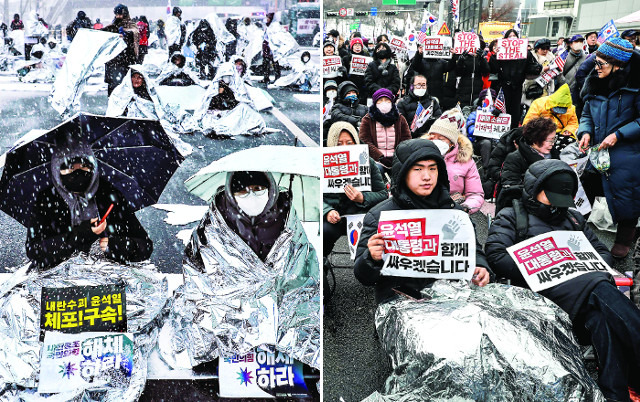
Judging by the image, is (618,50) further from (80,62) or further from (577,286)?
(80,62)

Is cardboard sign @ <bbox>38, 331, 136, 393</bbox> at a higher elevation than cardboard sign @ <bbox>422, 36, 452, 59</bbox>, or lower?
lower

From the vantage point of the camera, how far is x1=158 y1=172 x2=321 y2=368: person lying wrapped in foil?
219 cm

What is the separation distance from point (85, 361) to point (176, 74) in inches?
47.8

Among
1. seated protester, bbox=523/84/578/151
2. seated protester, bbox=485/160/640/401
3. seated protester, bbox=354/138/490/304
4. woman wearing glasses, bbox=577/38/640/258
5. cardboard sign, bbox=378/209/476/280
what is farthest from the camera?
seated protester, bbox=523/84/578/151

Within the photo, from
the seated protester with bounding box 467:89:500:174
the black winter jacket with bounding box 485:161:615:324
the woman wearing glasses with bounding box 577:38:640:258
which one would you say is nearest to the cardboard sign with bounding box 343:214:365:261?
the black winter jacket with bounding box 485:161:615:324

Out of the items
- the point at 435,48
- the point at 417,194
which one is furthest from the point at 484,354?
the point at 435,48

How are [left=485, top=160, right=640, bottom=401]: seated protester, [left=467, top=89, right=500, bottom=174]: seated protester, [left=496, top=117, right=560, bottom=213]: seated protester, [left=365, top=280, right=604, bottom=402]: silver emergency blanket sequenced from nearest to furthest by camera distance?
1. [left=365, top=280, right=604, bottom=402]: silver emergency blanket
2. [left=485, top=160, right=640, bottom=401]: seated protester
3. [left=496, top=117, right=560, bottom=213]: seated protester
4. [left=467, top=89, right=500, bottom=174]: seated protester

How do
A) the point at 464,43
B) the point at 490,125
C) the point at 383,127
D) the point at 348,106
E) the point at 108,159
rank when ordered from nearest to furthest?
the point at 108,159 → the point at 383,127 → the point at 490,125 → the point at 348,106 → the point at 464,43

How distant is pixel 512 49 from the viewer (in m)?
7.51

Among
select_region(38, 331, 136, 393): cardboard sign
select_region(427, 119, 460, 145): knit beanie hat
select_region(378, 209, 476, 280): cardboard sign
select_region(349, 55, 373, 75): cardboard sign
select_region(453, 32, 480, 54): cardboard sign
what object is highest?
select_region(453, 32, 480, 54): cardboard sign

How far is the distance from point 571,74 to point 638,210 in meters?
5.10

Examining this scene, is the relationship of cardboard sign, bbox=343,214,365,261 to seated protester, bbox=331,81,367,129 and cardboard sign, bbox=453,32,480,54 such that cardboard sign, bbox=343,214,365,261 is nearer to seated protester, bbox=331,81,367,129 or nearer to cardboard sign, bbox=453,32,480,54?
seated protester, bbox=331,81,367,129

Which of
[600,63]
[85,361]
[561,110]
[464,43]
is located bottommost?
[85,361]

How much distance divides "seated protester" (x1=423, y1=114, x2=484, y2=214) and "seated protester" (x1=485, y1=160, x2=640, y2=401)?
1.17 meters
